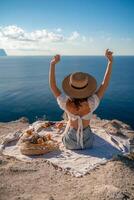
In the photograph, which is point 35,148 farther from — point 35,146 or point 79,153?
point 79,153

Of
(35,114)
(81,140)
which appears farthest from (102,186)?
(35,114)

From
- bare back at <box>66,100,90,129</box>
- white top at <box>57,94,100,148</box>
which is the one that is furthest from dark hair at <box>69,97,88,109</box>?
white top at <box>57,94,100,148</box>

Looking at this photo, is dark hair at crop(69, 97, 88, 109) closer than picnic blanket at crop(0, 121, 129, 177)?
No

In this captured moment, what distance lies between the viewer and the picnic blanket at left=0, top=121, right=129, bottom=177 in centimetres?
950

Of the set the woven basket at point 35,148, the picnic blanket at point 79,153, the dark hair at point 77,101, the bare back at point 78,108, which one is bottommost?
the picnic blanket at point 79,153

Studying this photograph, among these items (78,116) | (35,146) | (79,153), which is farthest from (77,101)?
(35,146)

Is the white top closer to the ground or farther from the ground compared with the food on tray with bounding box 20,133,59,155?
farther from the ground

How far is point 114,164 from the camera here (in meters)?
9.20

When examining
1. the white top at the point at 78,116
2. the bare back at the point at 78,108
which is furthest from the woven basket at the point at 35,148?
the bare back at the point at 78,108

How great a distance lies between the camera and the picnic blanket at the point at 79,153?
9.50 m

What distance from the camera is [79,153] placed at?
10.5 meters

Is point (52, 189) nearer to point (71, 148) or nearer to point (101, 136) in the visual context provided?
point (71, 148)

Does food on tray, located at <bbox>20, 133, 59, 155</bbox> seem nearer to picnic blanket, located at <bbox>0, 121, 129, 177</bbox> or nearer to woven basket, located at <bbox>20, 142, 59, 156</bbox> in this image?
woven basket, located at <bbox>20, 142, 59, 156</bbox>

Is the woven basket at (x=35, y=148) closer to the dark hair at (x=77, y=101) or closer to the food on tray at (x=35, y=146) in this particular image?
the food on tray at (x=35, y=146)
